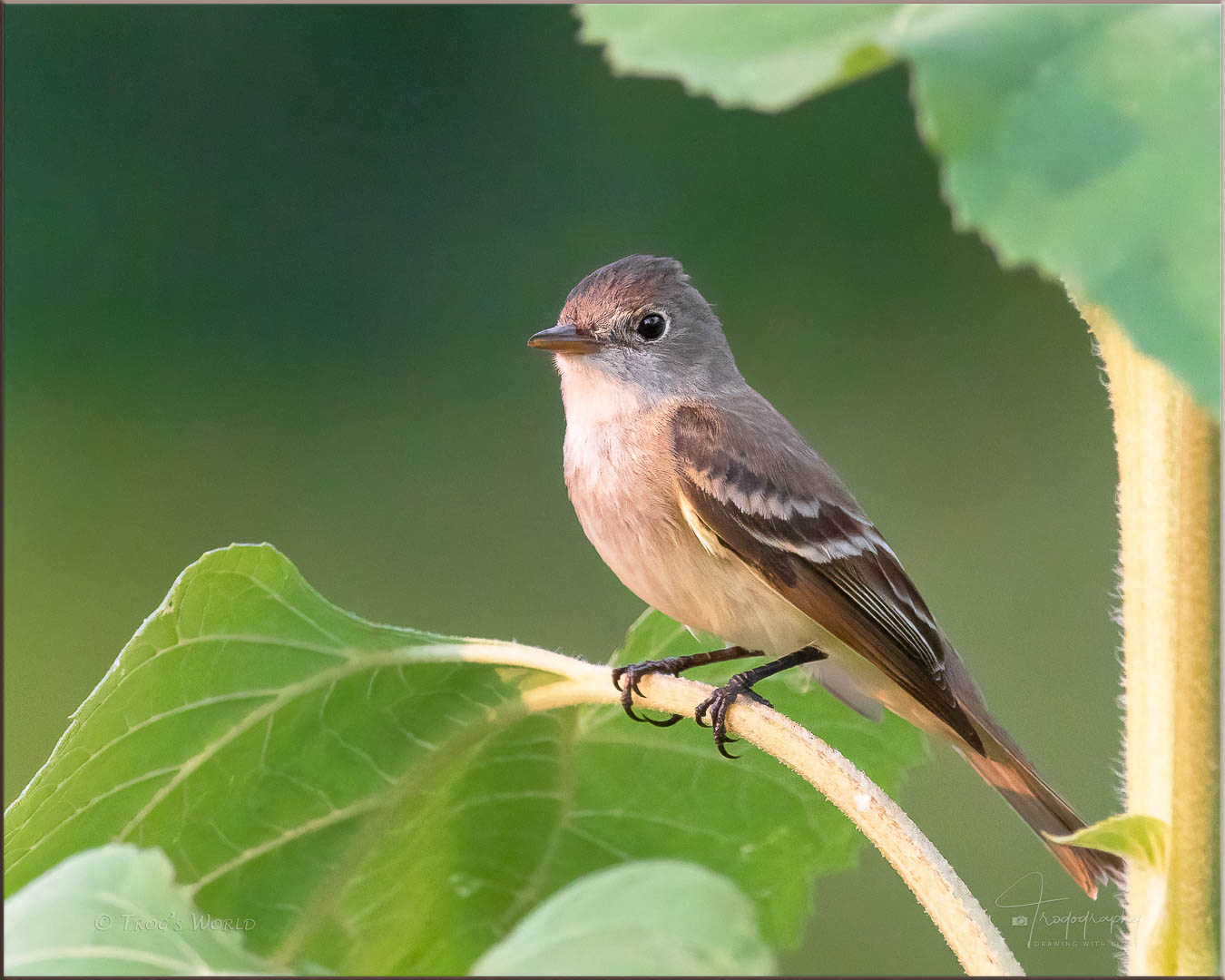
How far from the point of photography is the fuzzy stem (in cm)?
62

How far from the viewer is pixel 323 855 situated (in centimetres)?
108

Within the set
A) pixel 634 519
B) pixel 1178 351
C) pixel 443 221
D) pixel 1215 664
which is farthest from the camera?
pixel 443 221

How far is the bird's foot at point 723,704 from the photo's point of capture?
93 cm

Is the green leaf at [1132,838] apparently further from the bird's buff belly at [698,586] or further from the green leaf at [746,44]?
the bird's buff belly at [698,586]


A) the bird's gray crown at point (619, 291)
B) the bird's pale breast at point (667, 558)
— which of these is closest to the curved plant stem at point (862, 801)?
the bird's pale breast at point (667, 558)

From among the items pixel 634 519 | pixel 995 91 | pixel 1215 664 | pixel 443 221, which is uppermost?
pixel 443 221

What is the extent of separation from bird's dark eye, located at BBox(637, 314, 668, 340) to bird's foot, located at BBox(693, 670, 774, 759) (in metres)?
0.62

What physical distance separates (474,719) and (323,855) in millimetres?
183

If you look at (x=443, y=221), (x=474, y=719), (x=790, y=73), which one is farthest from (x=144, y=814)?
(x=443, y=221)

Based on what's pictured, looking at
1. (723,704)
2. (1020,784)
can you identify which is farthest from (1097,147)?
(1020,784)

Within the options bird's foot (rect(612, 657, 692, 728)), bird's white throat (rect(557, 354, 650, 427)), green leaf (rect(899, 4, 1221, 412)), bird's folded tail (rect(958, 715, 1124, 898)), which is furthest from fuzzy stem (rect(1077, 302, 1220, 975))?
bird's white throat (rect(557, 354, 650, 427))

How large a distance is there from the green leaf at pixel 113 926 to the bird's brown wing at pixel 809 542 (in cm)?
106

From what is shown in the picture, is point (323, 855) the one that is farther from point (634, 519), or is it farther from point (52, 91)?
point (52, 91)

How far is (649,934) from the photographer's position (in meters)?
0.53
